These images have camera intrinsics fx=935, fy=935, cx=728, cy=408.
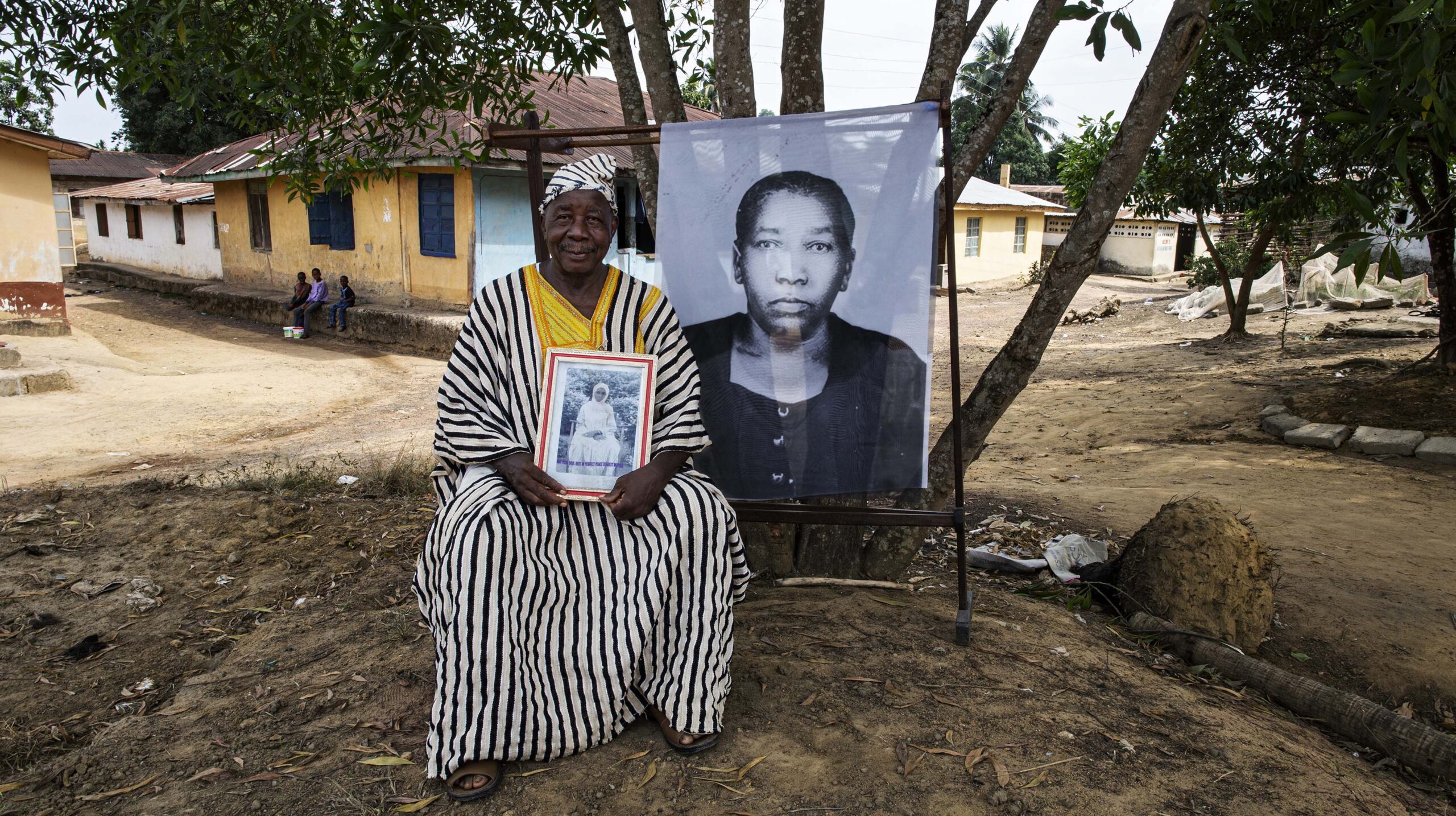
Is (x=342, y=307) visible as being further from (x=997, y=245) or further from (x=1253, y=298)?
(x=997, y=245)

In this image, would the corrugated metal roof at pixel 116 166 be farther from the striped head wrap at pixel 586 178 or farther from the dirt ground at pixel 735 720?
the striped head wrap at pixel 586 178

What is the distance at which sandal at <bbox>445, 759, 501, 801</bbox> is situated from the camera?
2.51 m

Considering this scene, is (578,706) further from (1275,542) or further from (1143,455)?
(1143,455)

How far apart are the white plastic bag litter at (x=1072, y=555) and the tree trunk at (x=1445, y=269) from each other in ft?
21.9

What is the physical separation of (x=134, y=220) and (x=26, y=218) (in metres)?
13.0

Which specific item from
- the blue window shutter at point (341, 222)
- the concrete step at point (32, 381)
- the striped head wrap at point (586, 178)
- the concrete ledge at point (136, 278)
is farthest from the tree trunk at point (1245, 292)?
the concrete ledge at point (136, 278)

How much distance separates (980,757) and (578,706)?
3.85 ft

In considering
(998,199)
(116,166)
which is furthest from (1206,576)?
(116,166)

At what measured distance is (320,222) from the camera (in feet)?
59.6

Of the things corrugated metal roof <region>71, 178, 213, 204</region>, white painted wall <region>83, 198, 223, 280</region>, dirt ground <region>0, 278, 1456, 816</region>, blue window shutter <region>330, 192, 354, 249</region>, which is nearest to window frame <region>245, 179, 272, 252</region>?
white painted wall <region>83, 198, 223, 280</region>

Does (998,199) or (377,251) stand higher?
(998,199)

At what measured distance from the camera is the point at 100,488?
18.6 feet

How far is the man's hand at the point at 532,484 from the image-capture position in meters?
2.73

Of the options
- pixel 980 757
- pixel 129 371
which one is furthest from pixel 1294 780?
pixel 129 371
